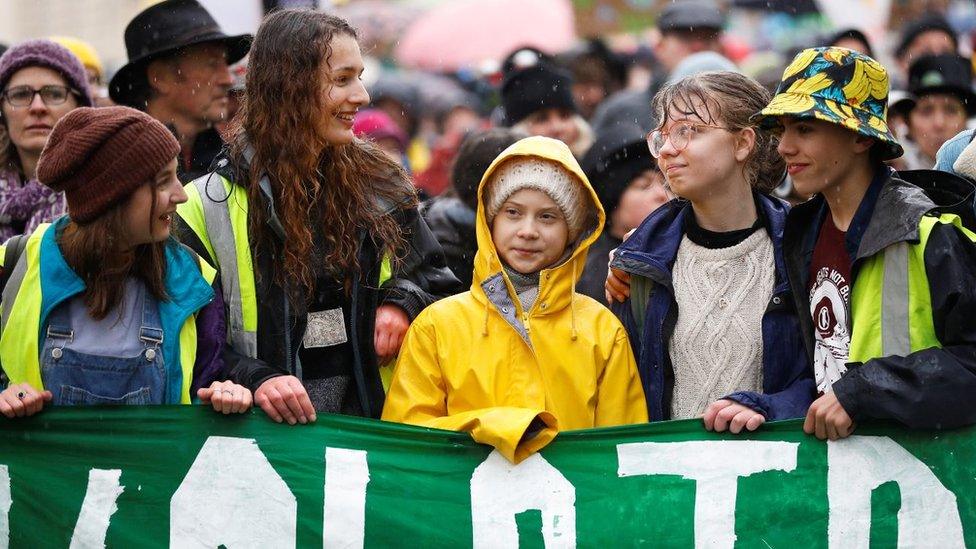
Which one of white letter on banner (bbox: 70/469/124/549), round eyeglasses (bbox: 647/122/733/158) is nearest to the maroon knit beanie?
Answer: white letter on banner (bbox: 70/469/124/549)

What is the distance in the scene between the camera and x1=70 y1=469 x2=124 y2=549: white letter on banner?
4605 millimetres

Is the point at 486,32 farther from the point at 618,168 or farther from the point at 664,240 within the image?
the point at 664,240

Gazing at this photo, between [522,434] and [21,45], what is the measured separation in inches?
124

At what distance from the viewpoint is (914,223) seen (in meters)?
4.29

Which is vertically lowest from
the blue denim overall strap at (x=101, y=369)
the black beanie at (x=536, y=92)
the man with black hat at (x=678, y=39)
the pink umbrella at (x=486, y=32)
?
the blue denim overall strap at (x=101, y=369)

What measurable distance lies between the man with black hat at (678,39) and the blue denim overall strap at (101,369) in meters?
4.48

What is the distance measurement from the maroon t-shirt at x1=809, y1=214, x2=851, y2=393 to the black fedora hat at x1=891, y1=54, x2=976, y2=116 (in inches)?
145

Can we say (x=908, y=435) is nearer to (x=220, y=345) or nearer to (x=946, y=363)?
(x=946, y=363)

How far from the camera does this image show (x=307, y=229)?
5000 millimetres

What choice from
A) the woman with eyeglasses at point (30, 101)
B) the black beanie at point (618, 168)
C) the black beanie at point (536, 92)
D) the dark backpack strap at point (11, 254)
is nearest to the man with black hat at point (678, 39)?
the black beanie at point (536, 92)

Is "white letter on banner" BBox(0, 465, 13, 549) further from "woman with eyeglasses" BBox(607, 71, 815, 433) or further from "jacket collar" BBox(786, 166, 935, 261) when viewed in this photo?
"jacket collar" BBox(786, 166, 935, 261)

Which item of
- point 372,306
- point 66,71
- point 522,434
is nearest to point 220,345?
point 372,306

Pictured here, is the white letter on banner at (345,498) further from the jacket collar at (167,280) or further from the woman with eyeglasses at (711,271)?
the woman with eyeglasses at (711,271)

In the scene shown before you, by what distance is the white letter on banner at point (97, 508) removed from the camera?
4.61m
